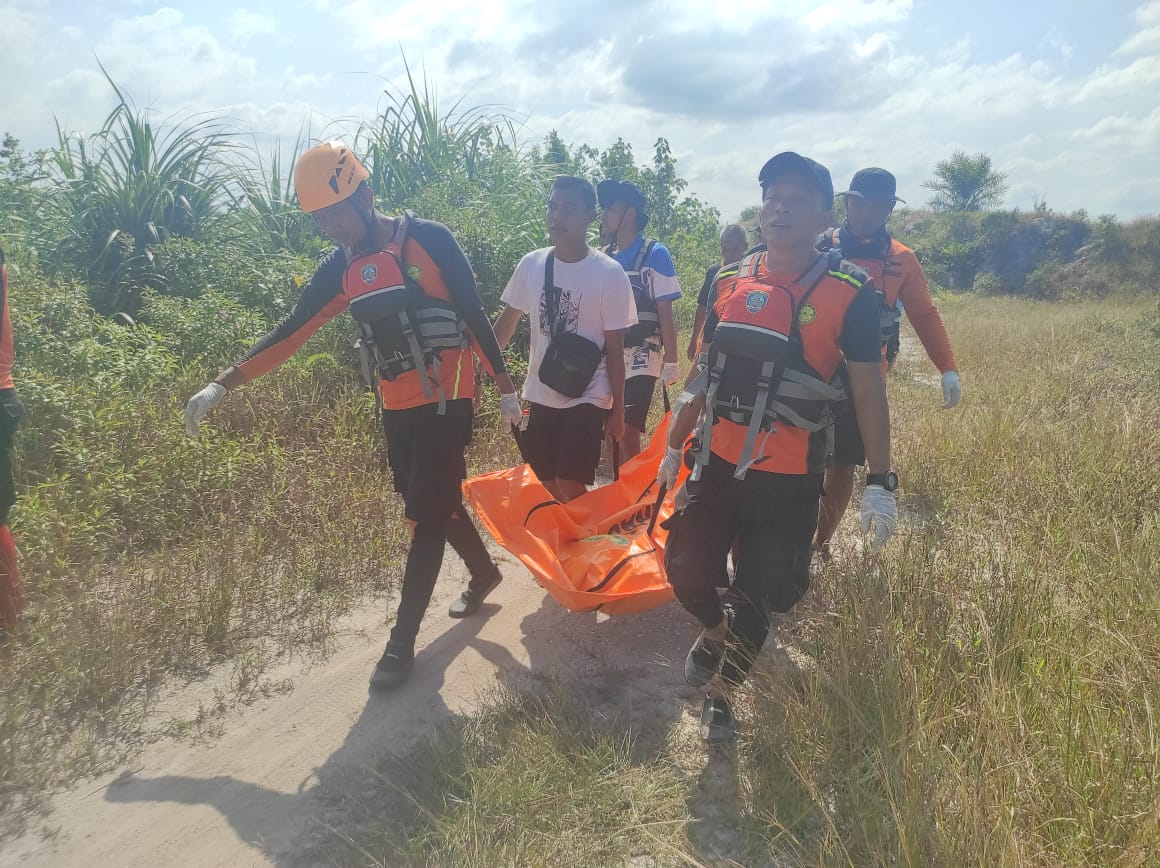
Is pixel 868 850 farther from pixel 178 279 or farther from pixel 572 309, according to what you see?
pixel 178 279

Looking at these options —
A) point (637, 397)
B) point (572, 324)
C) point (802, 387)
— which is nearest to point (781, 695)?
point (802, 387)

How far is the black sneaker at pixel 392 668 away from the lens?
2861mm

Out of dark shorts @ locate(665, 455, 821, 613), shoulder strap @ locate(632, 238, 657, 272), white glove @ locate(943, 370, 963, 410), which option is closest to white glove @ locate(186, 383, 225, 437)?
dark shorts @ locate(665, 455, 821, 613)

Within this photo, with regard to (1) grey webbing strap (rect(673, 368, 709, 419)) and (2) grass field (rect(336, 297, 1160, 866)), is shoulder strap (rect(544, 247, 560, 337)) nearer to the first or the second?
(1) grey webbing strap (rect(673, 368, 709, 419))

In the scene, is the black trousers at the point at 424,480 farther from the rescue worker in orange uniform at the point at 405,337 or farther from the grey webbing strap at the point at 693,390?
the grey webbing strap at the point at 693,390

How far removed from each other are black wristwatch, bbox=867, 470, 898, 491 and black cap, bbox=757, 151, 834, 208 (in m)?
0.92

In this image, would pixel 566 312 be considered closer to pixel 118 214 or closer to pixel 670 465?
pixel 670 465

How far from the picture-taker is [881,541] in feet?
7.59

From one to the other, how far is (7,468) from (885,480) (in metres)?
3.50

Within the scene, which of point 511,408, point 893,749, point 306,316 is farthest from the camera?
point 511,408

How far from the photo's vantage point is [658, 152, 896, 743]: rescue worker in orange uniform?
223cm

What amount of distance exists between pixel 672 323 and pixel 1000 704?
276 centimetres

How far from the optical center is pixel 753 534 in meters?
2.43

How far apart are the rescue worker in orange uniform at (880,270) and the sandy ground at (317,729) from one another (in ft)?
3.92
